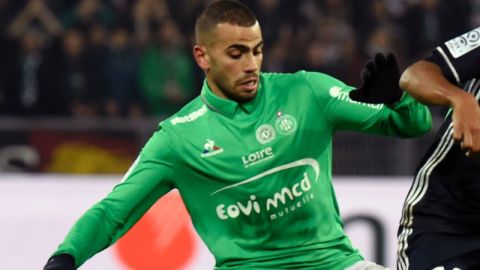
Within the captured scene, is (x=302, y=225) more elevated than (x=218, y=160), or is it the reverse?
(x=218, y=160)

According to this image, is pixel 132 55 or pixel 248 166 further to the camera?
pixel 132 55

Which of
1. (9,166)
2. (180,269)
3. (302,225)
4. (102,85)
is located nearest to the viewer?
(302,225)

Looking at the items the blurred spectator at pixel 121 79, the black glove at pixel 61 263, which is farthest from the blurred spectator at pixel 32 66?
the black glove at pixel 61 263

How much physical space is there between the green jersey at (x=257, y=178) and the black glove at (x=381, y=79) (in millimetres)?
243

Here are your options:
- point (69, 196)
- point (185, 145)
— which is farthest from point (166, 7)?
point (185, 145)

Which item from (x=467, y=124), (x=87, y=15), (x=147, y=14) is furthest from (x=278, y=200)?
(x=87, y=15)

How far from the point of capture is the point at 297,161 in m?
5.52

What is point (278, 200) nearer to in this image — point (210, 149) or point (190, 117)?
point (210, 149)

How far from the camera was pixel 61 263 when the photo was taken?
16.7 feet

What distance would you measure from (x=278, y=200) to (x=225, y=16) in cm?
82

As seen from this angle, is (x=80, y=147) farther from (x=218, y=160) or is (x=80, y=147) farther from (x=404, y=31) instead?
(x=218, y=160)

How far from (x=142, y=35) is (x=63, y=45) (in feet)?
2.56

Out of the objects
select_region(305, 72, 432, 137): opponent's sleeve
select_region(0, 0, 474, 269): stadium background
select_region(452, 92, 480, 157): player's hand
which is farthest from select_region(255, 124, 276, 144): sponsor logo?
select_region(0, 0, 474, 269): stadium background

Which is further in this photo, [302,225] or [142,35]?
[142,35]
